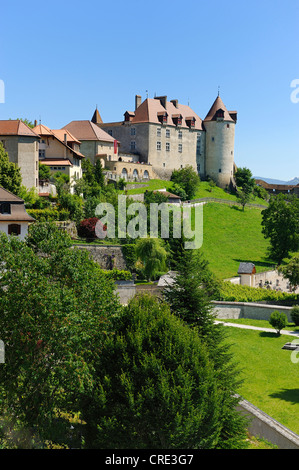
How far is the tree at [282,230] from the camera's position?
6181 cm

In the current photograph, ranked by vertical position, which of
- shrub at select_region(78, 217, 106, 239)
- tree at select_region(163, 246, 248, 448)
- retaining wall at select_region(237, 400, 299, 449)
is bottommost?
retaining wall at select_region(237, 400, 299, 449)

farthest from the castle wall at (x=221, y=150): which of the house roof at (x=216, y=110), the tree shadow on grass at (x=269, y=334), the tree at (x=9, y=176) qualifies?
the tree shadow on grass at (x=269, y=334)

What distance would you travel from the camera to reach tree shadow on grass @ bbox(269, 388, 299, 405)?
76.5 ft

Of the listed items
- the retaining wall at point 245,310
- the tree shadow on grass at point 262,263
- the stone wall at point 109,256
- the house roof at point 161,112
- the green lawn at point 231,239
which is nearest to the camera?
the retaining wall at point 245,310

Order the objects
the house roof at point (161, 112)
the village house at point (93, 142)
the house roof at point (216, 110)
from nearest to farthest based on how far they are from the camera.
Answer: the village house at point (93, 142) < the house roof at point (161, 112) < the house roof at point (216, 110)

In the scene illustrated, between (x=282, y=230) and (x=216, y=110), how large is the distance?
38.9 m

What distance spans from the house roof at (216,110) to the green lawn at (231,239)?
21.4 m

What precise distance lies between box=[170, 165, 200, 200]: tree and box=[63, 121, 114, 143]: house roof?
42.3ft

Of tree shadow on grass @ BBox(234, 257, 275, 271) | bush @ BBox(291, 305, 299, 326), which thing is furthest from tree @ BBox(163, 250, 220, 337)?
tree shadow on grass @ BBox(234, 257, 275, 271)

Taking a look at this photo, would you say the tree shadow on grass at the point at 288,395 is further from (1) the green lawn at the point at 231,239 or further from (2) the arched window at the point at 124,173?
(2) the arched window at the point at 124,173

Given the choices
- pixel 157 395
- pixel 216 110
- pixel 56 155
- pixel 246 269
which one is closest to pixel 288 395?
pixel 157 395

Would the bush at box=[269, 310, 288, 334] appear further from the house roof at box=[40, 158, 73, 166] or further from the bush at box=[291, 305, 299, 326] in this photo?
the house roof at box=[40, 158, 73, 166]

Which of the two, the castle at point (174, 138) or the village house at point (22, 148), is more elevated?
the castle at point (174, 138)
